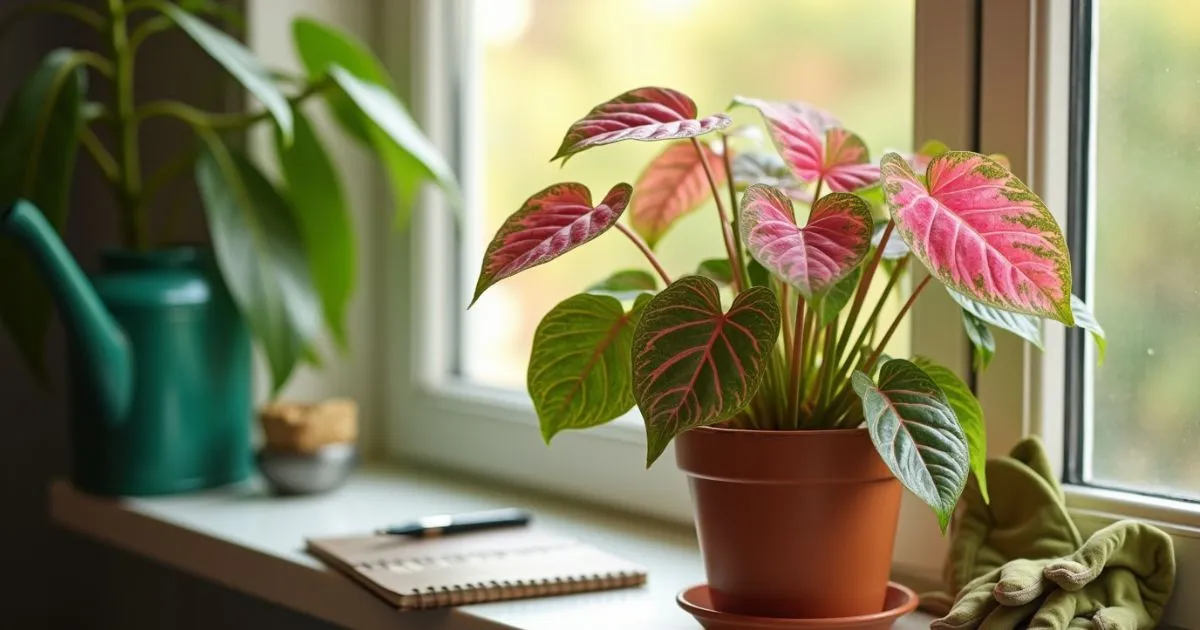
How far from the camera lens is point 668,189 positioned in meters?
0.91

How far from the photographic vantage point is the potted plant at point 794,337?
641 mm

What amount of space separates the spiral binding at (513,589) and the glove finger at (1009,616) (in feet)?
1.03

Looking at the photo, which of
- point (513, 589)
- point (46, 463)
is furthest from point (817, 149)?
point (46, 463)

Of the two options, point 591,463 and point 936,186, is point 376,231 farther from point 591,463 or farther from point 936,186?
point 936,186

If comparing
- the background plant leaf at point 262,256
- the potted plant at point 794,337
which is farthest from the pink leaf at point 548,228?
the background plant leaf at point 262,256

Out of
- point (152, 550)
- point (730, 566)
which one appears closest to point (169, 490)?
point (152, 550)

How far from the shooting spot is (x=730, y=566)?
77 cm

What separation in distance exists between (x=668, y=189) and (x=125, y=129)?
2.32 ft

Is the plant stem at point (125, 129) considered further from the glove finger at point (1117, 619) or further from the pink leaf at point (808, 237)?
the glove finger at point (1117, 619)

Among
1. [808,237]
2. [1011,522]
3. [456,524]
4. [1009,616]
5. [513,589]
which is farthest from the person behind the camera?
[456,524]

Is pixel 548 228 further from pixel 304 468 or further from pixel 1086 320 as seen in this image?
pixel 304 468

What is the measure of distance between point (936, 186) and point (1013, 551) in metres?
0.29

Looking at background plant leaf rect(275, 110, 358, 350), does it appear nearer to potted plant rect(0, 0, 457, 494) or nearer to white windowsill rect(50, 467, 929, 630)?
potted plant rect(0, 0, 457, 494)

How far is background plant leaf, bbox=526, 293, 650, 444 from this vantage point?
0.80 metres
